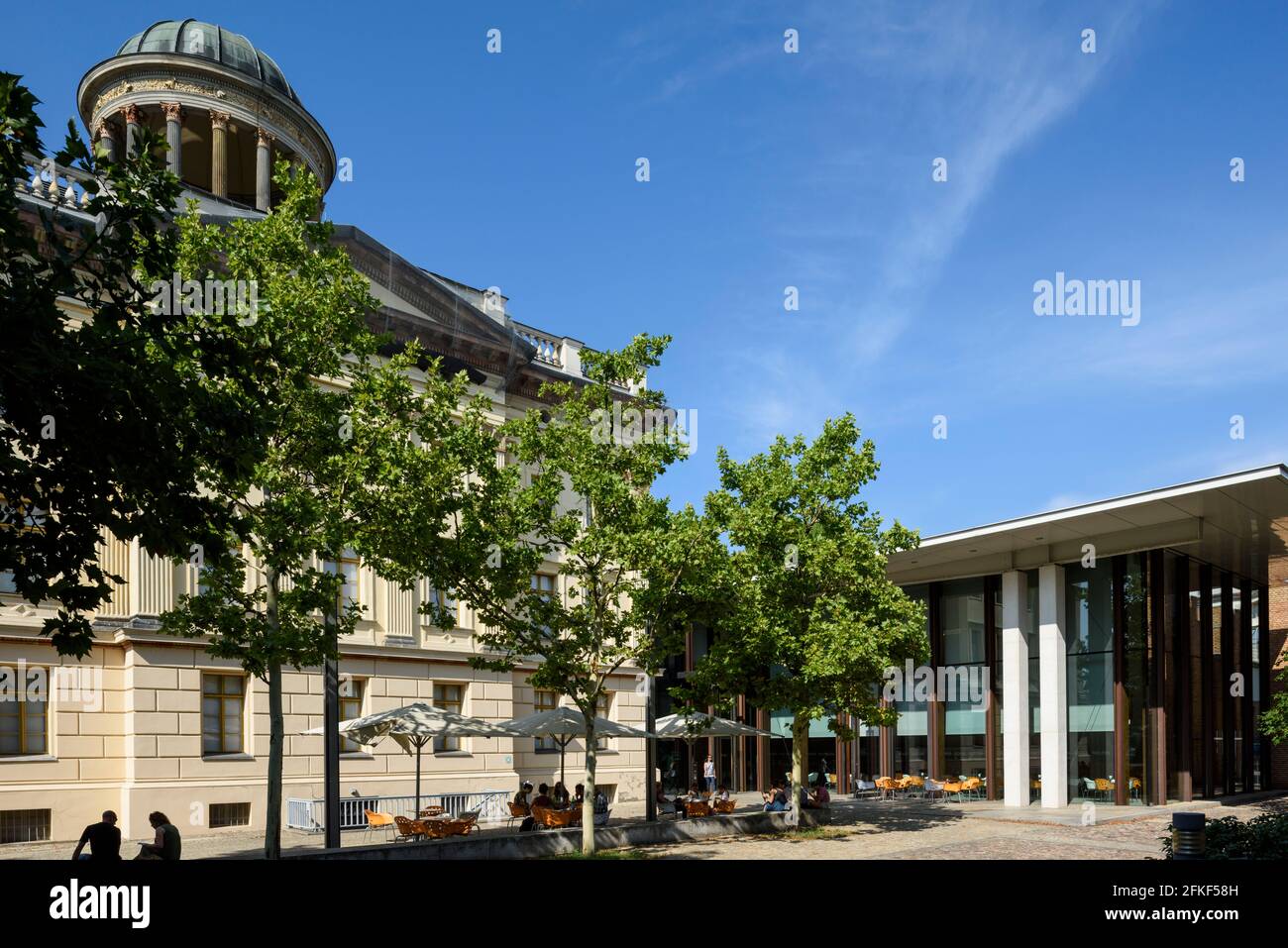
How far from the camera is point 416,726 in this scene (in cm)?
2547

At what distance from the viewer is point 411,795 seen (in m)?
30.9

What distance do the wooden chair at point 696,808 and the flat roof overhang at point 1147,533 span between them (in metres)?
11.3

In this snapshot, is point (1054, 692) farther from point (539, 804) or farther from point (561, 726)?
point (539, 804)

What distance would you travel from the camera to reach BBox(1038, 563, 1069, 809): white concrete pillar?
35312 millimetres

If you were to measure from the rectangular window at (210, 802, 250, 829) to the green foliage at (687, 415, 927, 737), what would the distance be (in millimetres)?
11675

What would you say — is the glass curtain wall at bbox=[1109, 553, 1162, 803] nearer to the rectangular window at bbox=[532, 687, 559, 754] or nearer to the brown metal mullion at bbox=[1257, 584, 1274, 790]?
the brown metal mullion at bbox=[1257, 584, 1274, 790]

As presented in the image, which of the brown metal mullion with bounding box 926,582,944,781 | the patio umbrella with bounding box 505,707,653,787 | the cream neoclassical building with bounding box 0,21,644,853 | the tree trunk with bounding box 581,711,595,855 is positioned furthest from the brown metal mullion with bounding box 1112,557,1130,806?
the tree trunk with bounding box 581,711,595,855

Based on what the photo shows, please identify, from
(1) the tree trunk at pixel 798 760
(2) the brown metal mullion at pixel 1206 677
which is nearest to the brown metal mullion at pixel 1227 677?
(2) the brown metal mullion at pixel 1206 677

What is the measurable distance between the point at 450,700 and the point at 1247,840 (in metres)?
23.3

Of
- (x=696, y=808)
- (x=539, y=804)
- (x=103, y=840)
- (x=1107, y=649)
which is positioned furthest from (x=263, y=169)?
(x=1107, y=649)

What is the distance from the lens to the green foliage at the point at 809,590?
2786 centimetres

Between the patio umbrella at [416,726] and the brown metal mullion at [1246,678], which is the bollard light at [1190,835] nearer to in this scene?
the patio umbrella at [416,726]

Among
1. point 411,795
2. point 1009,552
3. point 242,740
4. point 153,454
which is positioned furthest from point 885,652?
point 153,454

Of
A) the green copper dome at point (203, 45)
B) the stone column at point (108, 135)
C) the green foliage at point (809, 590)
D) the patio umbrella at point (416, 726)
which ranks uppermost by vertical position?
the green copper dome at point (203, 45)
